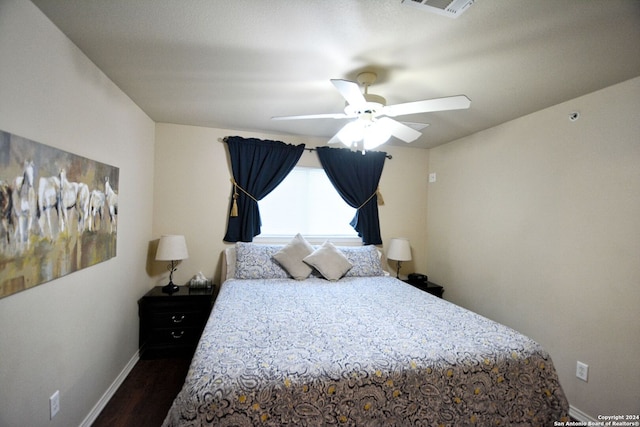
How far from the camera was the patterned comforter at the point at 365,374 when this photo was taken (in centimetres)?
117

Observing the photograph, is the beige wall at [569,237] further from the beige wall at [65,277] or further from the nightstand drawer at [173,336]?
the beige wall at [65,277]

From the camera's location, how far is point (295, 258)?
3.02 m

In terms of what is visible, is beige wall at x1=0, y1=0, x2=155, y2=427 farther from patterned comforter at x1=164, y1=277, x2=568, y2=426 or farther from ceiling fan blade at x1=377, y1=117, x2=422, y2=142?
ceiling fan blade at x1=377, y1=117, x2=422, y2=142

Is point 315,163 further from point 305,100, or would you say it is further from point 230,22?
point 230,22

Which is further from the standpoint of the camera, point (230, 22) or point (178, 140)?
point (178, 140)

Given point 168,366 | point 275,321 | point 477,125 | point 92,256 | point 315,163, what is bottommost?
point 168,366

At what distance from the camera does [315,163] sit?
355 cm

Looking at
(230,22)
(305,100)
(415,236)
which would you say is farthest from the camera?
(415,236)

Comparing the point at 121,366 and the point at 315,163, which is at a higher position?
the point at 315,163

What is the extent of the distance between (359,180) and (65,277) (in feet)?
9.75

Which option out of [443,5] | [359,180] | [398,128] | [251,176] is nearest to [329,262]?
[359,180]

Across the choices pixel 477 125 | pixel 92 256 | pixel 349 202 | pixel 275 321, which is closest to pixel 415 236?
pixel 349 202

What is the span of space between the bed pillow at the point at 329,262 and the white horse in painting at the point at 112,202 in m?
1.73

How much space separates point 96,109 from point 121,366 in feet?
6.82
